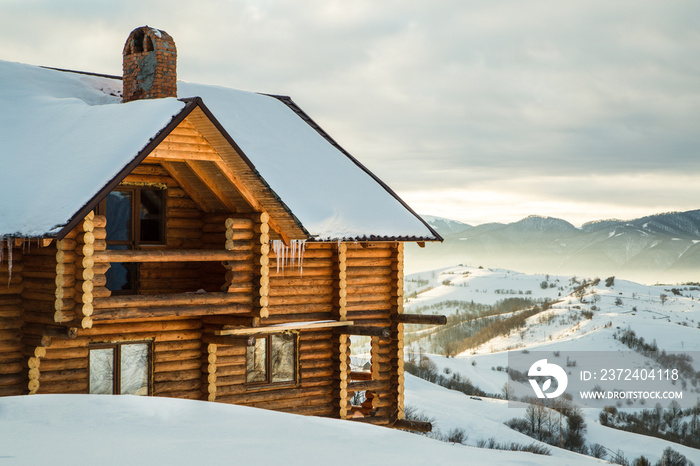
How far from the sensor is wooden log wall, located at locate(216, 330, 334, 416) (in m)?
16.5

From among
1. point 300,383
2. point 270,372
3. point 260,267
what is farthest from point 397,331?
point 260,267

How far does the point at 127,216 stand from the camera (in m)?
15.2

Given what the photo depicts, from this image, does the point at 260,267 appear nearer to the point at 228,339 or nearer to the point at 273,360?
the point at 228,339

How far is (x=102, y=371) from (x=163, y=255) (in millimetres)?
2843

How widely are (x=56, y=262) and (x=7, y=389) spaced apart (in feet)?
9.60

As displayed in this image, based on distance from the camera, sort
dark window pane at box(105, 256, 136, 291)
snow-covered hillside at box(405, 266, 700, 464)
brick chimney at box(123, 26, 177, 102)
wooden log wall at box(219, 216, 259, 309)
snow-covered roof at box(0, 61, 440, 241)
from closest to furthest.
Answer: snow-covered roof at box(0, 61, 440, 241) < wooden log wall at box(219, 216, 259, 309) < dark window pane at box(105, 256, 136, 291) < brick chimney at box(123, 26, 177, 102) < snow-covered hillside at box(405, 266, 700, 464)

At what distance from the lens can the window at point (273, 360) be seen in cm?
1714

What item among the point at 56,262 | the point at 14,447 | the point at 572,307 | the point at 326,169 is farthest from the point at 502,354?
the point at 14,447

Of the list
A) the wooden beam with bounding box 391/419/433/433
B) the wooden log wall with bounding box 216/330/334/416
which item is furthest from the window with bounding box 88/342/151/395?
the wooden beam with bounding box 391/419/433/433

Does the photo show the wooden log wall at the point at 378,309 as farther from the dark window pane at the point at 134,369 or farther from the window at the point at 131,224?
the dark window pane at the point at 134,369

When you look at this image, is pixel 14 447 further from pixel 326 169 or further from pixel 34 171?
pixel 326 169

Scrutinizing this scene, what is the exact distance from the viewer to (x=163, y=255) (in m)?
13.8

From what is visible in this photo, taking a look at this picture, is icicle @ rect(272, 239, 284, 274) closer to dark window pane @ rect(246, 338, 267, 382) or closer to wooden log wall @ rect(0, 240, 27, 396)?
dark window pane @ rect(246, 338, 267, 382)

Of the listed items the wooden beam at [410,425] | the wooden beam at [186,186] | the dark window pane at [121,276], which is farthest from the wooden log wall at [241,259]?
the wooden beam at [410,425]
